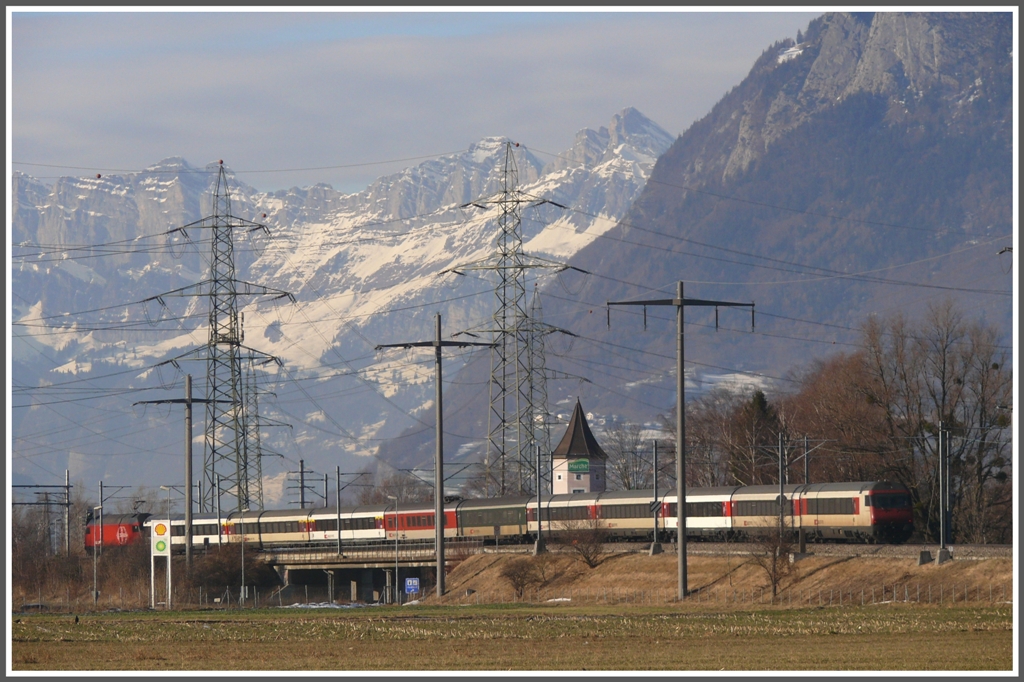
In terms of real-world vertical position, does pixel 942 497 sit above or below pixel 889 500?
above

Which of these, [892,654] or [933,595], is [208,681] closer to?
[892,654]

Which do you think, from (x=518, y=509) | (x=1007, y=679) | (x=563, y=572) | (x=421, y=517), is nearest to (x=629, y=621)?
(x=1007, y=679)

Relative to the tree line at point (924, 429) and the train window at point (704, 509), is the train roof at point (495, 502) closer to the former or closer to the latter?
the train window at point (704, 509)

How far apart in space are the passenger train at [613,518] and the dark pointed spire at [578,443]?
5247 centimetres

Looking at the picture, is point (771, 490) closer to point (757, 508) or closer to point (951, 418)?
point (757, 508)

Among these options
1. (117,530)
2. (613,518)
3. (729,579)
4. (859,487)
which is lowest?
(117,530)

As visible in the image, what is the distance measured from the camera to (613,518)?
96.8 m

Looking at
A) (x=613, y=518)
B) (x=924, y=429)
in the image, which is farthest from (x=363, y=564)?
(x=924, y=429)

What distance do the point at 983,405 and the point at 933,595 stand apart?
45.7 metres

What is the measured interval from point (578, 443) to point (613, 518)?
71444mm

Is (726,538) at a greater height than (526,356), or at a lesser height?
lesser

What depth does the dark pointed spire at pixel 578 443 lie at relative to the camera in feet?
549

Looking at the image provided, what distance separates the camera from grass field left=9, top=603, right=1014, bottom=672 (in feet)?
122

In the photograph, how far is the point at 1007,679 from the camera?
1258 inches
